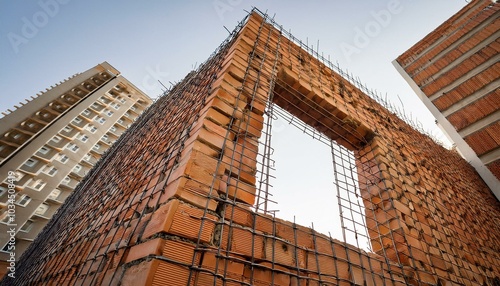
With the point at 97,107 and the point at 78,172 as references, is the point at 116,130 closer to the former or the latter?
the point at 97,107

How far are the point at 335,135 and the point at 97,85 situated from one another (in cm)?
2416

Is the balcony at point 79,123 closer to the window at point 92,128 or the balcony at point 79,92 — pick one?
the window at point 92,128

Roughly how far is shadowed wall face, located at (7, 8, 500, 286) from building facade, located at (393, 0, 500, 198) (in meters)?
2.15

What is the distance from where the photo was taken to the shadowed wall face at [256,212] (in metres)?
0.97

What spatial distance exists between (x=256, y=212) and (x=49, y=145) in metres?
24.3

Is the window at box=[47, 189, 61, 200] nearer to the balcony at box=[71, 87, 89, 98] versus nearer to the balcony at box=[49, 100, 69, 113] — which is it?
the balcony at box=[49, 100, 69, 113]

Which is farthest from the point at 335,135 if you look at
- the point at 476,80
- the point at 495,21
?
the point at 495,21

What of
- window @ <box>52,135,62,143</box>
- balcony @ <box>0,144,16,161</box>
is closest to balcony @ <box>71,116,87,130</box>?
window @ <box>52,135,62,143</box>

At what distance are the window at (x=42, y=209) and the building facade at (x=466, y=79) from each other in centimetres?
2355

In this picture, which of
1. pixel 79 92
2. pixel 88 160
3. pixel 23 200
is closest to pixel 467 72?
pixel 79 92

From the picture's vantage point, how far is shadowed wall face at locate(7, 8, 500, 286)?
0.97 meters

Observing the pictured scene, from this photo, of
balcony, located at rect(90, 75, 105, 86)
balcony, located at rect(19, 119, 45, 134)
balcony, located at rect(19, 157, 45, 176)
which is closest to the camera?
balcony, located at rect(19, 119, 45, 134)

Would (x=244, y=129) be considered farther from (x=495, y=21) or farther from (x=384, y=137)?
(x=495, y=21)

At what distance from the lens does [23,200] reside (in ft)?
52.3
